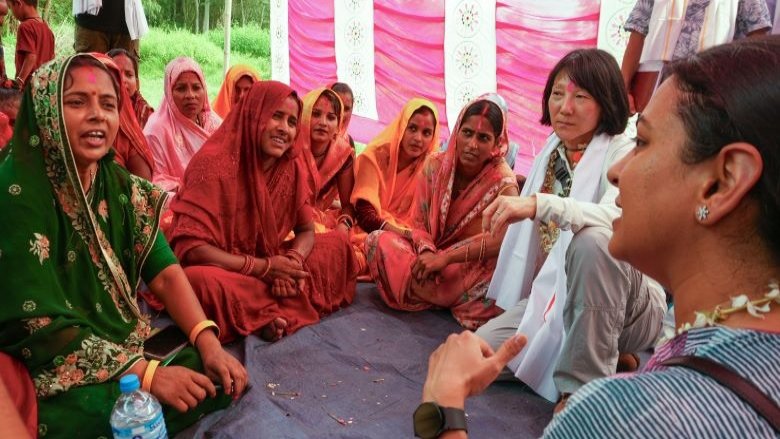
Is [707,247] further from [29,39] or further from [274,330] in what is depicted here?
[29,39]

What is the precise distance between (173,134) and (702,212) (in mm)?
3678

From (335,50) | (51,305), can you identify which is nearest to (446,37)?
(335,50)

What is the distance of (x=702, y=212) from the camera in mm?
771

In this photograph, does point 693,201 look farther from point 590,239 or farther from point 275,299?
point 275,299

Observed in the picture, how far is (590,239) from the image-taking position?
6.34 feet

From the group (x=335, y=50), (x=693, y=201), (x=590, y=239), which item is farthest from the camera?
(x=335, y=50)

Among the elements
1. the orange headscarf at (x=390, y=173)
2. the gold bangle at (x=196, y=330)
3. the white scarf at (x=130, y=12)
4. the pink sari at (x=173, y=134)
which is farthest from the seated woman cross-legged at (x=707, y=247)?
the white scarf at (x=130, y=12)

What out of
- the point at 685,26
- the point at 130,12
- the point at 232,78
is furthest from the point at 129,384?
the point at 130,12

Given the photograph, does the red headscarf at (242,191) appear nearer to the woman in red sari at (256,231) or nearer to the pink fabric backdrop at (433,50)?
the woman in red sari at (256,231)

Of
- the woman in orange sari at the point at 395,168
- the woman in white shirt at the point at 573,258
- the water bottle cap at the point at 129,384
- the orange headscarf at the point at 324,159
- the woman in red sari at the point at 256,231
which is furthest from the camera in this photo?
the woman in orange sari at the point at 395,168

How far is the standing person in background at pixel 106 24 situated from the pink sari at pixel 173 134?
6.21ft

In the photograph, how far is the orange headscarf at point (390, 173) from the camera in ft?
12.4

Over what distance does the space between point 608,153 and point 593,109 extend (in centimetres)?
19

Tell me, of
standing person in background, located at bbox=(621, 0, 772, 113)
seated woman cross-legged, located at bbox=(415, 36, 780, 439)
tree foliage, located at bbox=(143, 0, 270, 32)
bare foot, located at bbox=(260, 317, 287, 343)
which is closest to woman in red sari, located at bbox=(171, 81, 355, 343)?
bare foot, located at bbox=(260, 317, 287, 343)
